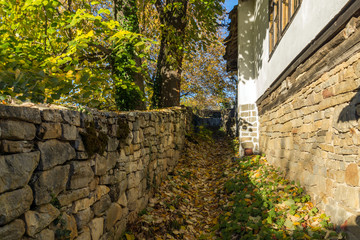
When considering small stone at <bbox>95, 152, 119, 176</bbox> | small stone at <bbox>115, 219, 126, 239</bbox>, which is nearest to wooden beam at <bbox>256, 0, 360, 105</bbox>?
small stone at <bbox>95, 152, 119, 176</bbox>

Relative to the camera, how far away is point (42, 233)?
2.00 meters

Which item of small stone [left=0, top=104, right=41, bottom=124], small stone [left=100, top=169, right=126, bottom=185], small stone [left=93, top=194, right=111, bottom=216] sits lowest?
small stone [left=93, top=194, right=111, bottom=216]

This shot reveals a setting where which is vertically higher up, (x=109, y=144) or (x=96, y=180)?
(x=109, y=144)

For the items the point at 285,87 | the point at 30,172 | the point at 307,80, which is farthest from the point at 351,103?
the point at 30,172

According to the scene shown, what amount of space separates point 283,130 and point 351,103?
2778mm

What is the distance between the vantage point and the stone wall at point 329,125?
268 cm

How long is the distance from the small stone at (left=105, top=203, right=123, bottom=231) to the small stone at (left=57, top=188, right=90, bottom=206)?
0.57 m

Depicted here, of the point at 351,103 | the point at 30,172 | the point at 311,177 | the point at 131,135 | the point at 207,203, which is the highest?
the point at 351,103

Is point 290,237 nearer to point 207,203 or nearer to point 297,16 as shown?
point 207,203

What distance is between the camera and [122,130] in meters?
3.74

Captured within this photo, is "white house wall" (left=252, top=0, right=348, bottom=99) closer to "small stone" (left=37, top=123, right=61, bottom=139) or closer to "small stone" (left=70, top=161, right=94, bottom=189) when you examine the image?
"small stone" (left=37, top=123, right=61, bottom=139)

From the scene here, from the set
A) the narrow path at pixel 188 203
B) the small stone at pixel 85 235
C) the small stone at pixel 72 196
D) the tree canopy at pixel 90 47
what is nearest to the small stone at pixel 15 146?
the small stone at pixel 72 196

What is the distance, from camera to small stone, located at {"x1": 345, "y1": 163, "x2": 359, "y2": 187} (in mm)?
2646

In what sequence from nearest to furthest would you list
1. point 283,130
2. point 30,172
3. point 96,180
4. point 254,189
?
point 30,172
point 96,180
point 254,189
point 283,130
